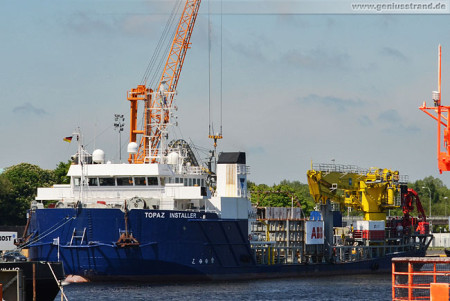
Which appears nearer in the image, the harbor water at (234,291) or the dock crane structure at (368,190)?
the harbor water at (234,291)

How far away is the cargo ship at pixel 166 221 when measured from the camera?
6575 centimetres

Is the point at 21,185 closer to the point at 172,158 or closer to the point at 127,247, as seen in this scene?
the point at 172,158

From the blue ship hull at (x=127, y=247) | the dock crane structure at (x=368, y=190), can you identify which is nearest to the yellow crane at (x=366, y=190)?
the dock crane structure at (x=368, y=190)

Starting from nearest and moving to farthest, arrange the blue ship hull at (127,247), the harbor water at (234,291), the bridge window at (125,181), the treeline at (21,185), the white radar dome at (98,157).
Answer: the harbor water at (234,291), the blue ship hull at (127,247), the bridge window at (125,181), the white radar dome at (98,157), the treeline at (21,185)

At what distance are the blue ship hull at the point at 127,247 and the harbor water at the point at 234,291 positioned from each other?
116 cm

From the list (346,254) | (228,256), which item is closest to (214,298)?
(228,256)

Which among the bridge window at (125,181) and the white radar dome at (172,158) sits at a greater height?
the white radar dome at (172,158)

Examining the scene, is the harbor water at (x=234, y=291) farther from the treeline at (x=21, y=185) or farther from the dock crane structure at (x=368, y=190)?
the treeline at (x=21, y=185)

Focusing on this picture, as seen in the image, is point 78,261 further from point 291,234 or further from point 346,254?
point 346,254

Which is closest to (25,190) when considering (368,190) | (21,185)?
(21,185)

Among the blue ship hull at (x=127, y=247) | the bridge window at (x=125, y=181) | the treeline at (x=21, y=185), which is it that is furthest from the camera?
the treeline at (x=21, y=185)

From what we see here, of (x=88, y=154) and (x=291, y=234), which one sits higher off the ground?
(x=88, y=154)

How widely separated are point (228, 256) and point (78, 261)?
1256cm

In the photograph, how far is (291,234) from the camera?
85500 millimetres
